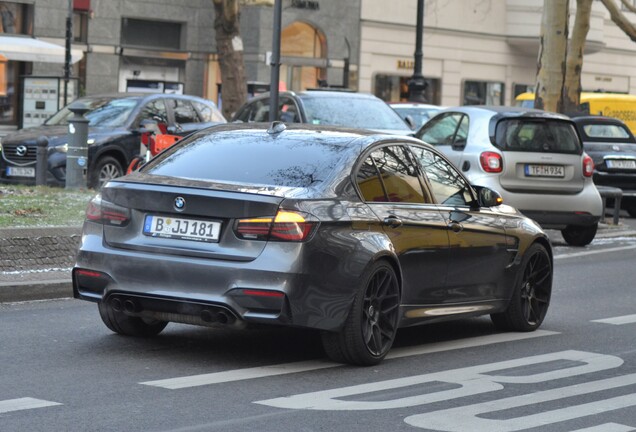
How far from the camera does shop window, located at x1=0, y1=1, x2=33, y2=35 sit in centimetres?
3694

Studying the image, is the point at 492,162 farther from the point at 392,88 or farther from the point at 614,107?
the point at 392,88

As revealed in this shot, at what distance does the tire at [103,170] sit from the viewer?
21.5 meters

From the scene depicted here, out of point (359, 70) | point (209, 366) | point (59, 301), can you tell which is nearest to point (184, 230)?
point (209, 366)

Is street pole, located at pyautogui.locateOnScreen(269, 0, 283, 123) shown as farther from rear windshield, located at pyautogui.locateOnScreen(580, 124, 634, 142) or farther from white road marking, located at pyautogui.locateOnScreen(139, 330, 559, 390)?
white road marking, located at pyautogui.locateOnScreen(139, 330, 559, 390)

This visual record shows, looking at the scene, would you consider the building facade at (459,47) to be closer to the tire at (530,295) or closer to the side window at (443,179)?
the tire at (530,295)

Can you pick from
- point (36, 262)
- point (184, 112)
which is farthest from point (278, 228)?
point (184, 112)

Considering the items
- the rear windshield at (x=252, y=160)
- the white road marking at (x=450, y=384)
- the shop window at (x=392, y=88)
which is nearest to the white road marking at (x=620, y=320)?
the white road marking at (x=450, y=384)

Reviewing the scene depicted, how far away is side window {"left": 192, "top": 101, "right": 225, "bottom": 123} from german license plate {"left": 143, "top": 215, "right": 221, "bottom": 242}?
50.7 ft

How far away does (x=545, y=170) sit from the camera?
56.6ft

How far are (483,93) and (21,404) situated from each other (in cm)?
4596

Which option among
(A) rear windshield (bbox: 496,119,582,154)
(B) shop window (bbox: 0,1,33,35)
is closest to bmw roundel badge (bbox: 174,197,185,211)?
(A) rear windshield (bbox: 496,119,582,154)

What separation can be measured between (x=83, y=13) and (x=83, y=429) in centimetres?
3337

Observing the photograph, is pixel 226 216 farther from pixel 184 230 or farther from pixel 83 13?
pixel 83 13

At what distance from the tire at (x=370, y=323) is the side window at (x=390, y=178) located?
508mm
